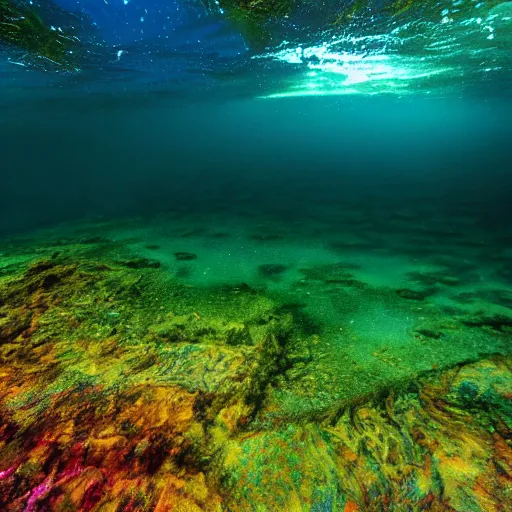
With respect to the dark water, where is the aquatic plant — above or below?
above

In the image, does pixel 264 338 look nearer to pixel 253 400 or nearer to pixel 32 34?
pixel 253 400

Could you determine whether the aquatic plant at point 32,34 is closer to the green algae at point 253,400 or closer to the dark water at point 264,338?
the dark water at point 264,338

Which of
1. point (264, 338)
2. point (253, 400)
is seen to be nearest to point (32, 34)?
point (264, 338)

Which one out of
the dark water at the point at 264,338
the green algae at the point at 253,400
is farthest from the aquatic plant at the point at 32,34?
the green algae at the point at 253,400

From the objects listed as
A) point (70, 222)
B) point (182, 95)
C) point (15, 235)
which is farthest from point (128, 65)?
point (182, 95)

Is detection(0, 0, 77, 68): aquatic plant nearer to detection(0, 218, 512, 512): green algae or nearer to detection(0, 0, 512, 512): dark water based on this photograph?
detection(0, 0, 512, 512): dark water

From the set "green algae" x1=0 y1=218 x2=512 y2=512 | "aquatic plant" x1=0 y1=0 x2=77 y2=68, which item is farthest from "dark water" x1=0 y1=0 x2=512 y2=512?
"aquatic plant" x1=0 y1=0 x2=77 y2=68

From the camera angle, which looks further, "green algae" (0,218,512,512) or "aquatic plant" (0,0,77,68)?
"aquatic plant" (0,0,77,68)

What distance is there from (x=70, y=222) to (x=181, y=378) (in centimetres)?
1380

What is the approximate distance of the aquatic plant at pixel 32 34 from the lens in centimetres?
933

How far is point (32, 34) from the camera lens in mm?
11086

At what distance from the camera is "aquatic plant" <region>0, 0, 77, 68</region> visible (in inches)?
367

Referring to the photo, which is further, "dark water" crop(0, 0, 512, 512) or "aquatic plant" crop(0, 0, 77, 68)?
"aquatic plant" crop(0, 0, 77, 68)

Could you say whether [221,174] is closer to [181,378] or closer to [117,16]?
[117,16]
